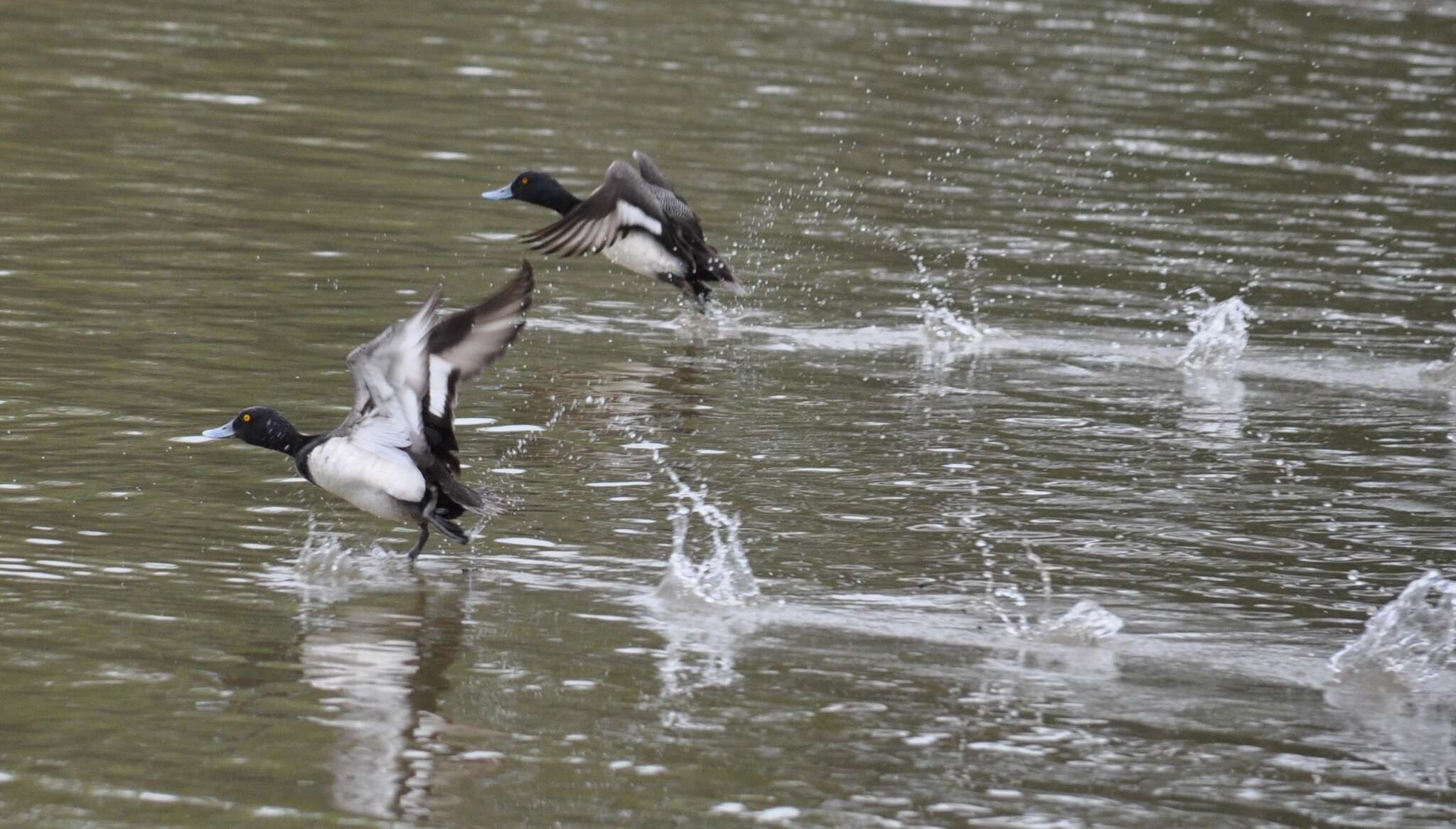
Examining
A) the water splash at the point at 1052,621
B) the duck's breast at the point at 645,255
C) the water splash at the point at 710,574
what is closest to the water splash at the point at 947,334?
the duck's breast at the point at 645,255

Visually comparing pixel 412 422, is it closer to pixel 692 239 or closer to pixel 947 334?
pixel 692 239

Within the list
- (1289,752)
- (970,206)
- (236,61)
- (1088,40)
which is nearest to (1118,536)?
(1289,752)

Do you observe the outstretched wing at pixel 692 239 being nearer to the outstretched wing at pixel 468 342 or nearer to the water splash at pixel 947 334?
the water splash at pixel 947 334

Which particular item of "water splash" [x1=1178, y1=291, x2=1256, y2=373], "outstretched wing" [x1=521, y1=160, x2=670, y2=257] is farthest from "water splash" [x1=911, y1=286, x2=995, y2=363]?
Answer: "outstretched wing" [x1=521, y1=160, x2=670, y2=257]

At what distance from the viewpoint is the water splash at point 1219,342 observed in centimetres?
1259

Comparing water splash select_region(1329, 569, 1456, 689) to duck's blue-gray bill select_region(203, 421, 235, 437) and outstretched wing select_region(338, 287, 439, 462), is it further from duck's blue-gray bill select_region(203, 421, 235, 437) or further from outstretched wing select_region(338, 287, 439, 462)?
duck's blue-gray bill select_region(203, 421, 235, 437)

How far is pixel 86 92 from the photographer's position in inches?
741

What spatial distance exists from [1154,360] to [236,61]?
1223 cm

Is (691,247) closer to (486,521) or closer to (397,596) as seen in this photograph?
(486,521)

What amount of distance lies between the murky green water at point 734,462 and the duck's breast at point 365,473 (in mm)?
302

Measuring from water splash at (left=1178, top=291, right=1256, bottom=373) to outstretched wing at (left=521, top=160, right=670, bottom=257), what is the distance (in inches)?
135

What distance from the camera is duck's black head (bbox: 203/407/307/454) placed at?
8.28 m

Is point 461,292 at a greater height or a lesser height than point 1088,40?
lesser

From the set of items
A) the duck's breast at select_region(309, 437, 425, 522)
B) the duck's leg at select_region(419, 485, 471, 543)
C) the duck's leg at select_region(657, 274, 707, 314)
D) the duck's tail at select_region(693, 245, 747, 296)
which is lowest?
the duck's leg at select_region(419, 485, 471, 543)
